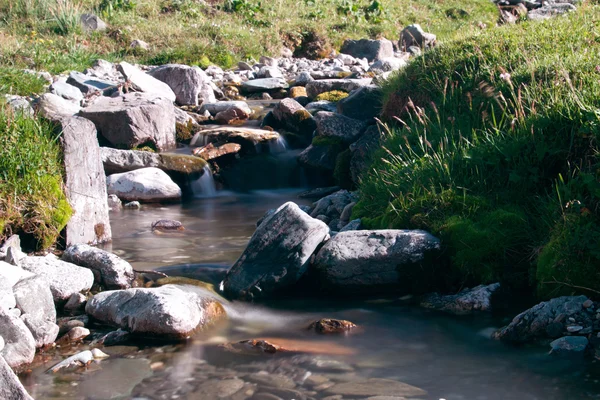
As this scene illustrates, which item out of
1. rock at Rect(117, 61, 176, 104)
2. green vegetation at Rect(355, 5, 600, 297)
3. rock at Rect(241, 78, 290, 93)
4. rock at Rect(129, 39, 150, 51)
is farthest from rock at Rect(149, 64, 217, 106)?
green vegetation at Rect(355, 5, 600, 297)

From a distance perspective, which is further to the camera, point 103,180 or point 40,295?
point 103,180

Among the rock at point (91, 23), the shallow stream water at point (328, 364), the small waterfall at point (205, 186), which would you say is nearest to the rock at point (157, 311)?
the shallow stream water at point (328, 364)

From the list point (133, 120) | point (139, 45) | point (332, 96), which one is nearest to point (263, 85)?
point (332, 96)

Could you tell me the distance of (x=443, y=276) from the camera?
6059 millimetres

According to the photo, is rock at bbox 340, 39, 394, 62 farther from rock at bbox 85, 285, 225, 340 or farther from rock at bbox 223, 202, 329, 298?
rock at bbox 85, 285, 225, 340

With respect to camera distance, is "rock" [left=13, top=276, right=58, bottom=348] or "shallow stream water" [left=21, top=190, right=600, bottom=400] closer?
"shallow stream water" [left=21, top=190, right=600, bottom=400]

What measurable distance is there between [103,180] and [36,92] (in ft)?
18.6


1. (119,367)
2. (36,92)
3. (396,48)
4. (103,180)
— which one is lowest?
(119,367)

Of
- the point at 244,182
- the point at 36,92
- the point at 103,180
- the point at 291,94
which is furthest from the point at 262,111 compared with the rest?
the point at 103,180

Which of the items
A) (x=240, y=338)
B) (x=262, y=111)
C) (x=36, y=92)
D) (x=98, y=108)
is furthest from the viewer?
(x=262, y=111)

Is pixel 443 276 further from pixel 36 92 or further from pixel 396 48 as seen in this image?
pixel 396 48

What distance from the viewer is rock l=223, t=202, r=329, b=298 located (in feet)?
19.9

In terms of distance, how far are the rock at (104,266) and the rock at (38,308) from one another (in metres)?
0.82

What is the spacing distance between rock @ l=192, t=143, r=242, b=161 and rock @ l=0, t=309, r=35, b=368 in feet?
23.3
